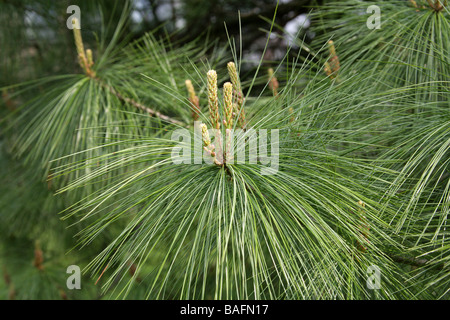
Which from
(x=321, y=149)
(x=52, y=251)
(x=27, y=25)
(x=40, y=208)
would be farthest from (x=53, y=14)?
(x=321, y=149)

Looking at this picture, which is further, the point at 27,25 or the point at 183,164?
the point at 27,25

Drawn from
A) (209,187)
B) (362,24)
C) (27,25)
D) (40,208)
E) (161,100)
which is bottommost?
(40,208)

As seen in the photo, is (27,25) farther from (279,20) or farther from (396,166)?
(396,166)

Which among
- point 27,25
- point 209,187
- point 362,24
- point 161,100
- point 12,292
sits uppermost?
point 27,25

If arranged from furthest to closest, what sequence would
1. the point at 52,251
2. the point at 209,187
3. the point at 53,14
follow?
the point at 52,251, the point at 53,14, the point at 209,187

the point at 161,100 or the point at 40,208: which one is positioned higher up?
the point at 161,100

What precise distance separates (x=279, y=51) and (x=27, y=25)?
938mm

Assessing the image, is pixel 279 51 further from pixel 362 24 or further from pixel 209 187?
pixel 209 187

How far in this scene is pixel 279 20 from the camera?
154 centimetres

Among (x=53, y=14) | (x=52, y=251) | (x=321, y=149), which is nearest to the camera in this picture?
(x=321, y=149)

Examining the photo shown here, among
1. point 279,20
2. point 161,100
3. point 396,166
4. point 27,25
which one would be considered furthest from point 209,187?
point 27,25
